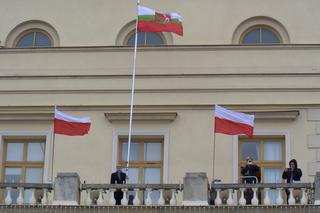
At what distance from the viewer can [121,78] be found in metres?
27.8

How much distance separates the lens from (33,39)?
95.6 feet

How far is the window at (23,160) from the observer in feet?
89.7

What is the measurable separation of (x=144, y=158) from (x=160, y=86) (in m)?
2.13

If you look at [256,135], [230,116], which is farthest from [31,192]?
[256,135]

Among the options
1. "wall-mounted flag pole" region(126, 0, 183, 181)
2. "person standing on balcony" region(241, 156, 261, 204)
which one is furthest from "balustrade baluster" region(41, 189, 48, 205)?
"person standing on balcony" region(241, 156, 261, 204)

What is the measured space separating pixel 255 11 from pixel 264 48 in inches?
49.1

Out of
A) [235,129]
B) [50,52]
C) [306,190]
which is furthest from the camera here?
[50,52]

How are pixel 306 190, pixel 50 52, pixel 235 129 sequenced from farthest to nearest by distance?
1. pixel 50 52
2. pixel 235 129
3. pixel 306 190

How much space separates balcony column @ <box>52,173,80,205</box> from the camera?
2358 centimetres

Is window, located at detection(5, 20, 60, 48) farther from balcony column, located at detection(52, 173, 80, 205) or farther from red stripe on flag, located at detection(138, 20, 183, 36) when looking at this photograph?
balcony column, located at detection(52, 173, 80, 205)

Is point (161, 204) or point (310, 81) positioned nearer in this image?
point (161, 204)

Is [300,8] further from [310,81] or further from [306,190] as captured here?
[306,190]

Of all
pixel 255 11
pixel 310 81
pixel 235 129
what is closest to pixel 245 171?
pixel 235 129

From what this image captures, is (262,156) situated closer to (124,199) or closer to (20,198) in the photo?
(124,199)
